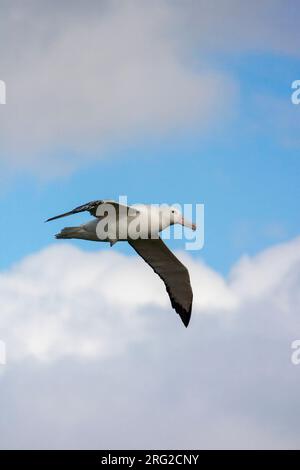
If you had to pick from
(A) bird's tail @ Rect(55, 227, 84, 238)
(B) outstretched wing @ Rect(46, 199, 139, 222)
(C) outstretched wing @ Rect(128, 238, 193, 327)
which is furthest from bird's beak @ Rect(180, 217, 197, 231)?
(A) bird's tail @ Rect(55, 227, 84, 238)

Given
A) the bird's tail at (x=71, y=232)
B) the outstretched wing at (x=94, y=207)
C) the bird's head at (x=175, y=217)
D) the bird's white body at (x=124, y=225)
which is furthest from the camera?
the bird's head at (x=175, y=217)

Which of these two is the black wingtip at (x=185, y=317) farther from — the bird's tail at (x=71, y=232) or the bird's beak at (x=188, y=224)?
the bird's tail at (x=71, y=232)

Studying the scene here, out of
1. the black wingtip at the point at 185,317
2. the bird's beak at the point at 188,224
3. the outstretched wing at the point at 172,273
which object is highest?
the bird's beak at the point at 188,224

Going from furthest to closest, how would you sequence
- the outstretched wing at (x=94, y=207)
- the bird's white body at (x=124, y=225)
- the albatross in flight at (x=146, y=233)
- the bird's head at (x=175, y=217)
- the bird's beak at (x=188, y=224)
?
the bird's beak at (x=188, y=224)
the bird's head at (x=175, y=217)
the bird's white body at (x=124, y=225)
the albatross in flight at (x=146, y=233)
the outstretched wing at (x=94, y=207)

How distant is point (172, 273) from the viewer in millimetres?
Result: 23703

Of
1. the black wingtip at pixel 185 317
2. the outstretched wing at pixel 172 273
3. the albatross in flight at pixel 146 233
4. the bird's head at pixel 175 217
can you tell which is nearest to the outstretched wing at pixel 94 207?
the albatross in flight at pixel 146 233

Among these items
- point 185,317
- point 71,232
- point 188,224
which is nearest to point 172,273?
point 185,317

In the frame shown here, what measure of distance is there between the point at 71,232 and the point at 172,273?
292cm

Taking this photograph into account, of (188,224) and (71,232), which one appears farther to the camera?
(188,224)

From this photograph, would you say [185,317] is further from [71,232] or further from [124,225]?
[71,232]

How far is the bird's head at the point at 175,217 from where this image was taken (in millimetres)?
22250

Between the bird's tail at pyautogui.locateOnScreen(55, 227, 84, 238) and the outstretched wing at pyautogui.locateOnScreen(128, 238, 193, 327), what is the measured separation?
1847 mm

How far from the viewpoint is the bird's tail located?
21.8 meters

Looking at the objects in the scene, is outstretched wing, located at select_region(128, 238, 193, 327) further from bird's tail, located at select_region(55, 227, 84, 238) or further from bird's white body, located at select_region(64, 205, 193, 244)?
bird's tail, located at select_region(55, 227, 84, 238)
